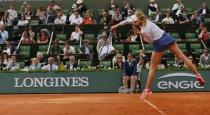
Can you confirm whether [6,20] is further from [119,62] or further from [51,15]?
[119,62]

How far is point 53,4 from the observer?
2478 cm

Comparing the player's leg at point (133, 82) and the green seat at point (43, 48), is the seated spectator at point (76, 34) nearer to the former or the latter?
the green seat at point (43, 48)

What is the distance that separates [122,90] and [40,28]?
244 inches

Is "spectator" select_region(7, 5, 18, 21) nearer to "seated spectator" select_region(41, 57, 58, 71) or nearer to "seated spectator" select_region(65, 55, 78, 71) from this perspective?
"seated spectator" select_region(41, 57, 58, 71)

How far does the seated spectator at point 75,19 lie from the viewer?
897 inches

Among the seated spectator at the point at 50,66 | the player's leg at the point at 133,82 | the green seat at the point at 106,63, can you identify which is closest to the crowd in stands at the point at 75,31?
the seated spectator at the point at 50,66

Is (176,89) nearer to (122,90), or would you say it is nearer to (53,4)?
(122,90)

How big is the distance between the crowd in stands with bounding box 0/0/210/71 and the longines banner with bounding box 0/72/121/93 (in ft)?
1.32

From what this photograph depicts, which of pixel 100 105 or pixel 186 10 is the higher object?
pixel 186 10

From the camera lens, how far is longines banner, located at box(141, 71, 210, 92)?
18.5 metres

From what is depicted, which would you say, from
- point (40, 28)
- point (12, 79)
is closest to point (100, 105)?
point (12, 79)

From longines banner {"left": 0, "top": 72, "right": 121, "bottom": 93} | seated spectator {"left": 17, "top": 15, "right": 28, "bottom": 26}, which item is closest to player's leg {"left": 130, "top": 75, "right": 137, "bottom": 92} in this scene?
longines banner {"left": 0, "top": 72, "right": 121, "bottom": 93}

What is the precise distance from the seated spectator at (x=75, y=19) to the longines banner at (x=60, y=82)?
4832mm

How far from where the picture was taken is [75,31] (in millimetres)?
21781
